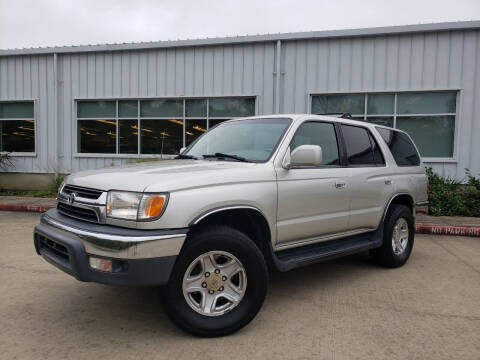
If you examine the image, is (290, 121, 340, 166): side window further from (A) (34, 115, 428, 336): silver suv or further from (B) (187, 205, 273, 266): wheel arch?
(B) (187, 205, 273, 266): wheel arch

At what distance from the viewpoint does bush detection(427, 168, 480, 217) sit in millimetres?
8898

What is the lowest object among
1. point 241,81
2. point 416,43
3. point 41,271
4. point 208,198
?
point 41,271

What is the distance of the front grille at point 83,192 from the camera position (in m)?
2.93

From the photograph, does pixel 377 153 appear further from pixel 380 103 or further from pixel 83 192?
pixel 380 103

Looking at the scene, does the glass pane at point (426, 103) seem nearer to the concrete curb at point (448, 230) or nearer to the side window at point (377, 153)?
the concrete curb at point (448, 230)

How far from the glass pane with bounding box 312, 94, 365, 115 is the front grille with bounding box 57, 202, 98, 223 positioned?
327 inches

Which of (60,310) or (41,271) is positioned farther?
(41,271)

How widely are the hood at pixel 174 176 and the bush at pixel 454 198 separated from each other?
7195 mm

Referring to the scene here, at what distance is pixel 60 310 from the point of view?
11.5ft

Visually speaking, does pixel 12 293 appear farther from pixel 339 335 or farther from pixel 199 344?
pixel 339 335

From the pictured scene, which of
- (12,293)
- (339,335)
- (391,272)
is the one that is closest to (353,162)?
(391,272)

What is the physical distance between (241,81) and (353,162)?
722 cm

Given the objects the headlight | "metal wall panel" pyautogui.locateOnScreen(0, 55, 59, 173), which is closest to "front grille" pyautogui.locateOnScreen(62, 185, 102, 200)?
the headlight

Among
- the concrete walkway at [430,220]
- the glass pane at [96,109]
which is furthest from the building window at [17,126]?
the concrete walkway at [430,220]
